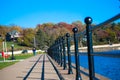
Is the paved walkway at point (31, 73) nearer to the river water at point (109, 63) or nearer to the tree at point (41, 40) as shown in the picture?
Result: the river water at point (109, 63)

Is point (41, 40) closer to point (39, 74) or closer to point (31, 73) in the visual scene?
point (31, 73)

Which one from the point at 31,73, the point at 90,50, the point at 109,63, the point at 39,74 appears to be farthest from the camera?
the point at 31,73

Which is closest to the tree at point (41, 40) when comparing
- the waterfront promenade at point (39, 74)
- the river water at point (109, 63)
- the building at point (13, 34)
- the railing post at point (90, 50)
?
the building at point (13, 34)

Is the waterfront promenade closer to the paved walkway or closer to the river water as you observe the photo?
the paved walkway

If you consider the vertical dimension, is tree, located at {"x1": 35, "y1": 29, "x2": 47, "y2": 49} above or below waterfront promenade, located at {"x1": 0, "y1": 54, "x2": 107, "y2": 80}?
above

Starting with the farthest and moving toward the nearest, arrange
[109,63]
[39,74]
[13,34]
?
[13,34] → [39,74] → [109,63]

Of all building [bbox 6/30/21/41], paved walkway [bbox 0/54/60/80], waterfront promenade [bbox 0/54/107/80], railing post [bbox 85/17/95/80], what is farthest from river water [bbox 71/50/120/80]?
building [bbox 6/30/21/41]

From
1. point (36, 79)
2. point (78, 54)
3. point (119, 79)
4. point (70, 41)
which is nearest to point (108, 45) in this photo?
point (78, 54)

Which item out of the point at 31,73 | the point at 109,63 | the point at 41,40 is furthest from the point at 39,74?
the point at 41,40

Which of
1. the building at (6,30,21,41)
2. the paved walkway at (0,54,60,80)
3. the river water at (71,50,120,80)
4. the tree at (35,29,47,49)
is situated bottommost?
the paved walkway at (0,54,60,80)

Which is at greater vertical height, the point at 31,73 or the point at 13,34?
the point at 13,34

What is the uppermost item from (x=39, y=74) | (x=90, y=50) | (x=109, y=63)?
(x=90, y=50)

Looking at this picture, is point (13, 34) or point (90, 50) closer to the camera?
point (90, 50)

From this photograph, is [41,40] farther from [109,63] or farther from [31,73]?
[109,63]
